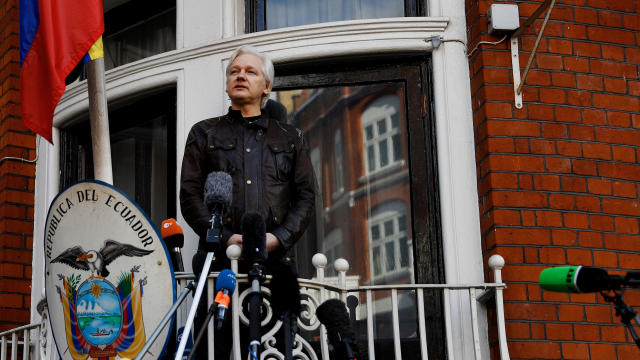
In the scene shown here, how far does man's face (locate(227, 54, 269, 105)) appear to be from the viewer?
5.88 m

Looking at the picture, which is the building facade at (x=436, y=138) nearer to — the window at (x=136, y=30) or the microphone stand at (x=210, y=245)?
the window at (x=136, y=30)

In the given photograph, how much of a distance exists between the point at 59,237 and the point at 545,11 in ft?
9.63

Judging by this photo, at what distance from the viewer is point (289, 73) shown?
6730 millimetres

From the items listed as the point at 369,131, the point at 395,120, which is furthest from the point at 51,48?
the point at 395,120

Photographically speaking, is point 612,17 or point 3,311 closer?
point 612,17

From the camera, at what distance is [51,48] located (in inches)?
240

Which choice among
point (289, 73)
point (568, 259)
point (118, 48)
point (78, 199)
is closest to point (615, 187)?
point (568, 259)

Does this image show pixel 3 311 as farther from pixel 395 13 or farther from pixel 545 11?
pixel 545 11

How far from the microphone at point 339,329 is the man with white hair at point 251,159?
1317 millimetres

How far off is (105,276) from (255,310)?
1133 millimetres

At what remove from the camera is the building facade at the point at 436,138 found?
5961mm

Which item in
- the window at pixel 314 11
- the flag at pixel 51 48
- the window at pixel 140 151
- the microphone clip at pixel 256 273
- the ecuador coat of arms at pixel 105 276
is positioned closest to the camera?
the microphone clip at pixel 256 273

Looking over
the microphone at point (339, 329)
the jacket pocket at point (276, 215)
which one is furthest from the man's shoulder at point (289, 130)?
the microphone at point (339, 329)

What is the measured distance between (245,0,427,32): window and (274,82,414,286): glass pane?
46cm
